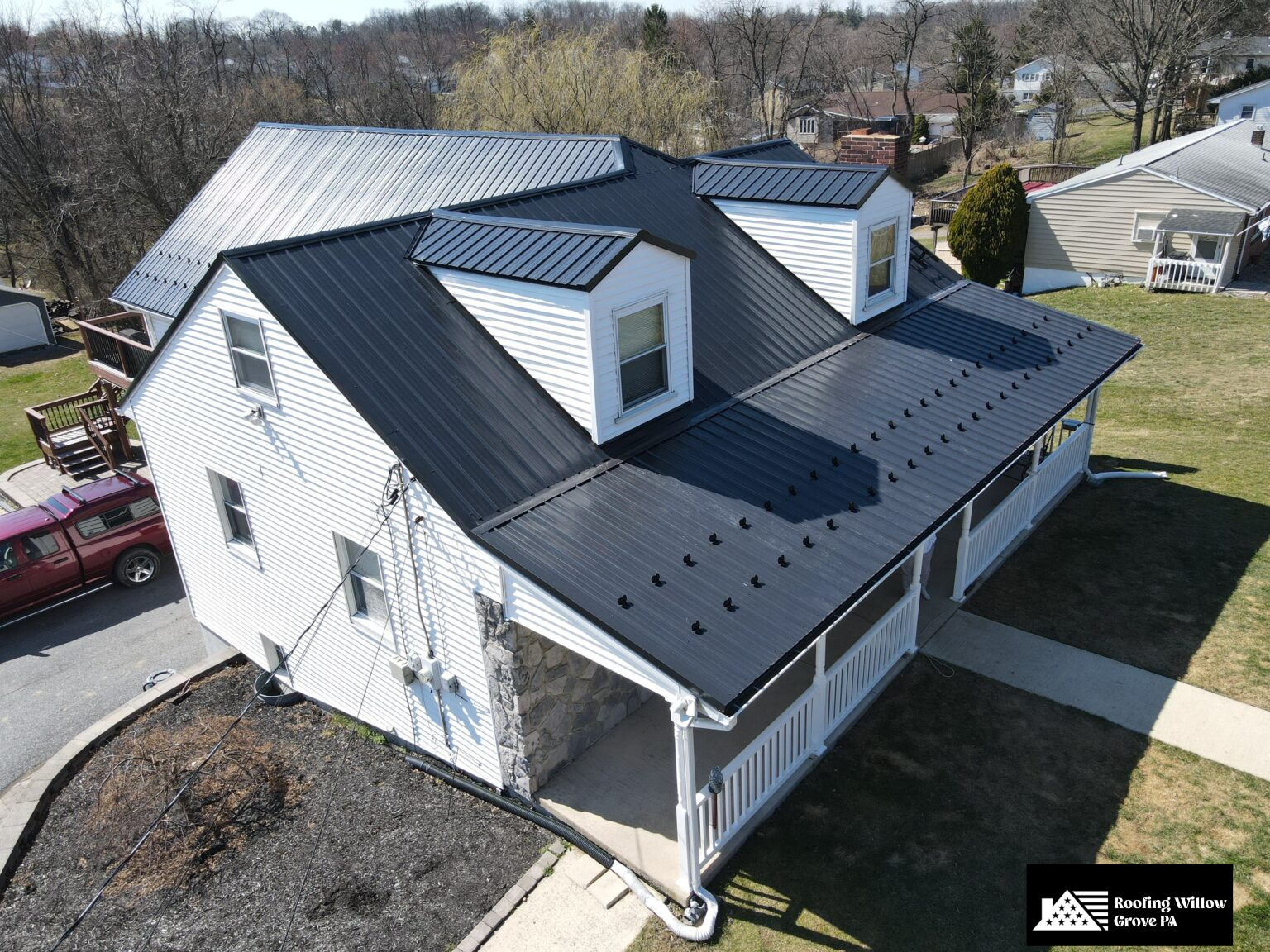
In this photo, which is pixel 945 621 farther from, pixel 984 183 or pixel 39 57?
pixel 39 57

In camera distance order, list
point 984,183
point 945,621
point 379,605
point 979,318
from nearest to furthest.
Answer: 1. point 379,605
2. point 945,621
3. point 979,318
4. point 984,183

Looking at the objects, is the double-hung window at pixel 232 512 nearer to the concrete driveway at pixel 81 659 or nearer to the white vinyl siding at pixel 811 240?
the concrete driveway at pixel 81 659

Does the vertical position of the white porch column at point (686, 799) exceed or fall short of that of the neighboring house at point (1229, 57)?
it falls short

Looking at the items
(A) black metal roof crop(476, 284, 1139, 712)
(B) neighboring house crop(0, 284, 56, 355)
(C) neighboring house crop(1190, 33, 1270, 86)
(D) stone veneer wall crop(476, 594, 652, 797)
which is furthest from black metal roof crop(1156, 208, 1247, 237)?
(B) neighboring house crop(0, 284, 56, 355)

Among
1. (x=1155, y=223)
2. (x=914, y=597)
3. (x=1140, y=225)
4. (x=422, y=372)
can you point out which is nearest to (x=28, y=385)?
(x=422, y=372)

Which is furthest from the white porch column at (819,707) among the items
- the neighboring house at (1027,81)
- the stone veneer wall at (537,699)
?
the neighboring house at (1027,81)

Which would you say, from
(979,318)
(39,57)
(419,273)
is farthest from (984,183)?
(39,57)

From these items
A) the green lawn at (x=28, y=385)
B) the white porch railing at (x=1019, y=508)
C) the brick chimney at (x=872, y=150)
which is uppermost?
the brick chimney at (x=872, y=150)
